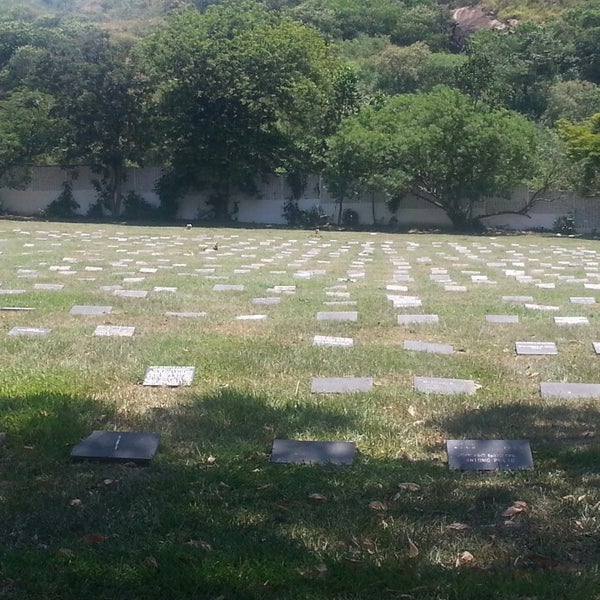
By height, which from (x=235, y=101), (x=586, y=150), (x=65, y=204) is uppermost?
(x=235, y=101)

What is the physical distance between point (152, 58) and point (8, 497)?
31457mm

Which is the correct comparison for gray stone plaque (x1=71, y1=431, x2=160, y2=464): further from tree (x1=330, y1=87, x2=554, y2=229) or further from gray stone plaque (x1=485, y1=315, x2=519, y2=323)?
tree (x1=330, y1=87, x2=554, y2=229)

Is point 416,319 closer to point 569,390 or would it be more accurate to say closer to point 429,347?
point 429,347

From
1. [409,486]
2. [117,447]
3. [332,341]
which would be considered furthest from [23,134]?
[409,486]

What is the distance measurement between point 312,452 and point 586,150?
1070 inches

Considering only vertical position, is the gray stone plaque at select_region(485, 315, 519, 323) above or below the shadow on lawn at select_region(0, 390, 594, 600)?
above

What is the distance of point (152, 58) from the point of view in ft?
113

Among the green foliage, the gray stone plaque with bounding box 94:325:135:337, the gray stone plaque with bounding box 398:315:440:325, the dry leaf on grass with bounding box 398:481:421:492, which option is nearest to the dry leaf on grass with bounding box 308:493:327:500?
the dry leaf on grass with bounding box 398:481:421:492

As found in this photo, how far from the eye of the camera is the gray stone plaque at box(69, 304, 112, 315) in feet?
33.4

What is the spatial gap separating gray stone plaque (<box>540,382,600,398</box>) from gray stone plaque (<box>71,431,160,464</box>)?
9.78 feet

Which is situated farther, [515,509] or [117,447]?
[117,447]

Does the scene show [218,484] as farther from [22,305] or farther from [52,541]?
[22,305]

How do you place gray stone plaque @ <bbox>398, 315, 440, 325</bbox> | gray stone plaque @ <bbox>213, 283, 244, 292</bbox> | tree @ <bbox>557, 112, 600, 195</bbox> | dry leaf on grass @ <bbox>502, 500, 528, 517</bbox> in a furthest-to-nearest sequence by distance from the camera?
tree @ <bbox>557, 112, 600, 195</bbox> → gray stone plaque @ <bbox>213, 283, 244, 292</bbox> → gray stone plaque @ <bbox>398, 315, 440, 325</bbox> → dry leaf on grass @ <bbox>502, 500, 528, 517</bbox>

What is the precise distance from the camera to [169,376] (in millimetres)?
7289
